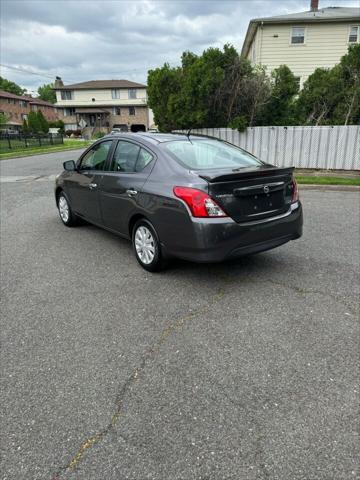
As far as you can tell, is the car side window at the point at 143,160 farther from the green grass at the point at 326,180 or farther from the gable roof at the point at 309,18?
the gable roof at the point at 309,18

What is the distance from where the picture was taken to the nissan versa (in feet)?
11.7

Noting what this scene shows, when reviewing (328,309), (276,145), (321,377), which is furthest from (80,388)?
(276,145)

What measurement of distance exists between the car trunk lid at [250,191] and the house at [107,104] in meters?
56.1

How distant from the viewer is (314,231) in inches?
233

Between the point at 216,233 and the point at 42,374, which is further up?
the point at 216,233

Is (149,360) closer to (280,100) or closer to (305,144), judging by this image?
(305,144)

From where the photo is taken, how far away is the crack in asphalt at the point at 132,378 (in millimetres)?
1969

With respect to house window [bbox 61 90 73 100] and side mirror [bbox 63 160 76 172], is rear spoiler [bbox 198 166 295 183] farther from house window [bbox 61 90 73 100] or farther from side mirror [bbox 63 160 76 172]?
house window [bbox 61 90 73 100]

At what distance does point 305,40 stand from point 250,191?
2016 centimetres

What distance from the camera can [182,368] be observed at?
269 centimetres

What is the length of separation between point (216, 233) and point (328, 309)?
4.26 ft

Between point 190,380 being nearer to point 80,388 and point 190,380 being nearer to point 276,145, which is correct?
point 80,388

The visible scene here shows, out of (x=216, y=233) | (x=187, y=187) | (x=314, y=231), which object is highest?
(x=187, y=187)

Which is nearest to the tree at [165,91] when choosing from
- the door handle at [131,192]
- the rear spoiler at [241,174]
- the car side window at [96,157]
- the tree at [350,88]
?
the tree at [350,88]
